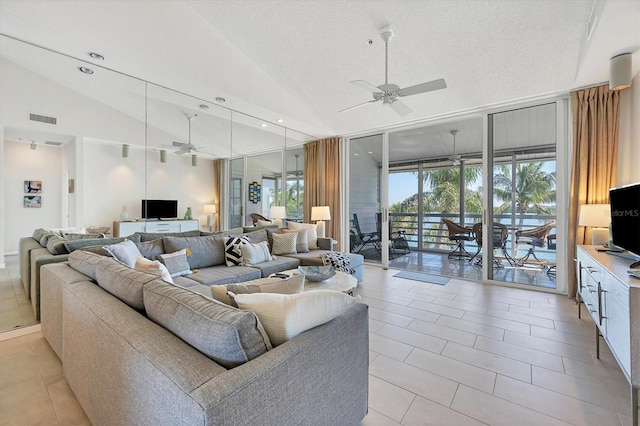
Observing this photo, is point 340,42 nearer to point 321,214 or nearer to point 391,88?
point 391,88

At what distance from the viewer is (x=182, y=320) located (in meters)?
1.05

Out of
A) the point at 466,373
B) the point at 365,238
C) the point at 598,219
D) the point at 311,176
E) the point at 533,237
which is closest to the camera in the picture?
the point at 466,373

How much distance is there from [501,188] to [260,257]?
3.76 meters

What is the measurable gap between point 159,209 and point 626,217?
193 inches

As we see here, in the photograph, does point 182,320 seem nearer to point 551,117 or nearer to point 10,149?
point 10,149

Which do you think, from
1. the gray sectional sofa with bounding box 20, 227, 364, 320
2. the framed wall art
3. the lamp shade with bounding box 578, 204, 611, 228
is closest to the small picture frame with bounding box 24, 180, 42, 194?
the gray sectional sofa with bounding box 20, 227, 364, 320

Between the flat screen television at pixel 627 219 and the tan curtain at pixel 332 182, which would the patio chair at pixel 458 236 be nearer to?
the tan curtain at pixel 332 182

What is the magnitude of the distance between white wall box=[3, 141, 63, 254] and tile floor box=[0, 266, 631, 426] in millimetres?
1231

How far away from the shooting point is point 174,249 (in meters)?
3.23

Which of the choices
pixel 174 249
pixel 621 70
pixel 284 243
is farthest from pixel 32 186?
pixel 621 70

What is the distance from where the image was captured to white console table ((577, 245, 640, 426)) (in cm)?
150

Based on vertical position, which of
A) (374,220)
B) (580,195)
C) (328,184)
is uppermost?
(328,184)

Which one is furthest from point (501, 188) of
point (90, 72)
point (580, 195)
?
point (90, 72)

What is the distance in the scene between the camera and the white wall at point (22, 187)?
2933mm
